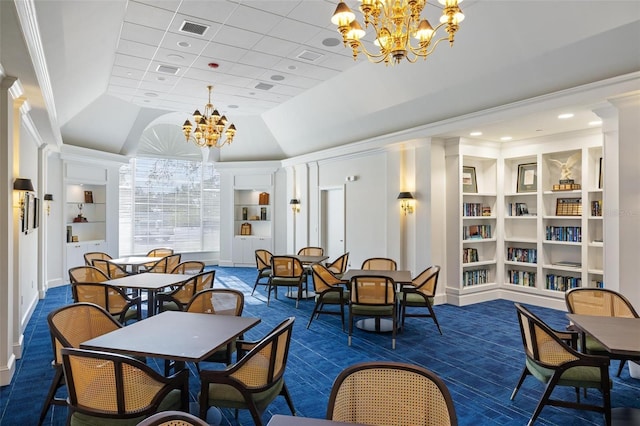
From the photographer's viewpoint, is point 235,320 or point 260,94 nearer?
point 235,320

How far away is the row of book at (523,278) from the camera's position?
7156mm

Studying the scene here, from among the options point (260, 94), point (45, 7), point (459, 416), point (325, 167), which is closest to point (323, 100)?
point (260, 94)

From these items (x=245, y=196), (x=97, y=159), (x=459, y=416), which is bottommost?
(x=459, y=416)

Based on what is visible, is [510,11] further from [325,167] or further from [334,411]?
[325,167]

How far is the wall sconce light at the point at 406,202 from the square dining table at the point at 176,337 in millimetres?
4654

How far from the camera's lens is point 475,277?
7352 millimetres

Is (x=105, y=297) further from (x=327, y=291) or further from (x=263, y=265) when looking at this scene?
(x=263, y=265)

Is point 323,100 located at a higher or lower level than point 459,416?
higher

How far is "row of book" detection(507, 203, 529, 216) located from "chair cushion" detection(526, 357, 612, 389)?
500 centimetres

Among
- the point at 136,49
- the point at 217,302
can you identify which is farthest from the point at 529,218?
the point at 136,49

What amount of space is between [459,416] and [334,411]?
70.8 inches

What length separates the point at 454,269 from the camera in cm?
707

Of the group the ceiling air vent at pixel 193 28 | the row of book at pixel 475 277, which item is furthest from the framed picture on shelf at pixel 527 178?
the ceiling air vent at pixel 193 28

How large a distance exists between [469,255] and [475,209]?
34.6 inches
